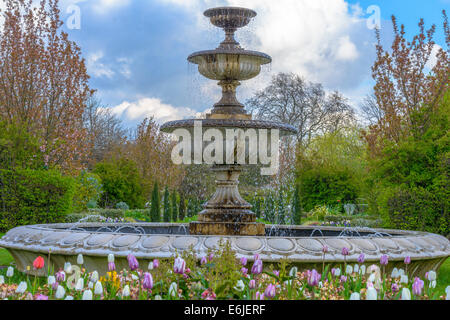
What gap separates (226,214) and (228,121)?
148 centimetres

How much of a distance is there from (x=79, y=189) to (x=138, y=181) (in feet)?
20.7

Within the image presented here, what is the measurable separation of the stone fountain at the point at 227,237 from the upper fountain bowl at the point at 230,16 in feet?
0.05

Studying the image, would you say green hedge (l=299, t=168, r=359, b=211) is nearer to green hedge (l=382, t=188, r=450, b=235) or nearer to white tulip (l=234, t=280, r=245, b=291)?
green hedge (l=382, t=188, r=450, b=235)

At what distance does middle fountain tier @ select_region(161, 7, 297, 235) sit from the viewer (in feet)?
26.2

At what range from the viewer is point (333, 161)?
985 inches

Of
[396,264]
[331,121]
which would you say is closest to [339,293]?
[396,264]

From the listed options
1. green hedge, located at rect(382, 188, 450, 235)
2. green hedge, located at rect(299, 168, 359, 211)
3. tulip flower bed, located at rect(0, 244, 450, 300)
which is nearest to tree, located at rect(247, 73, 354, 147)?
green hedge, located at rect(299, 168, 359, 211)

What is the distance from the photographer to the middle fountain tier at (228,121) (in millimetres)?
7988

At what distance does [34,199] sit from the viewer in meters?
12.6

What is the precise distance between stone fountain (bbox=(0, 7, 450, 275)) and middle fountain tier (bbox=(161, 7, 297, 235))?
0.02 metres

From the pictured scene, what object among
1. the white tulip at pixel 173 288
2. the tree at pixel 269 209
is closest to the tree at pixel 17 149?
the tree at pixel 269 209

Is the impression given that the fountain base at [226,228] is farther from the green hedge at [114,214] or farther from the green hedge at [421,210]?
the green hedge at [114,214]

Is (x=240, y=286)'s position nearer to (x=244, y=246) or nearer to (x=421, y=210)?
(x=244, y=246)
